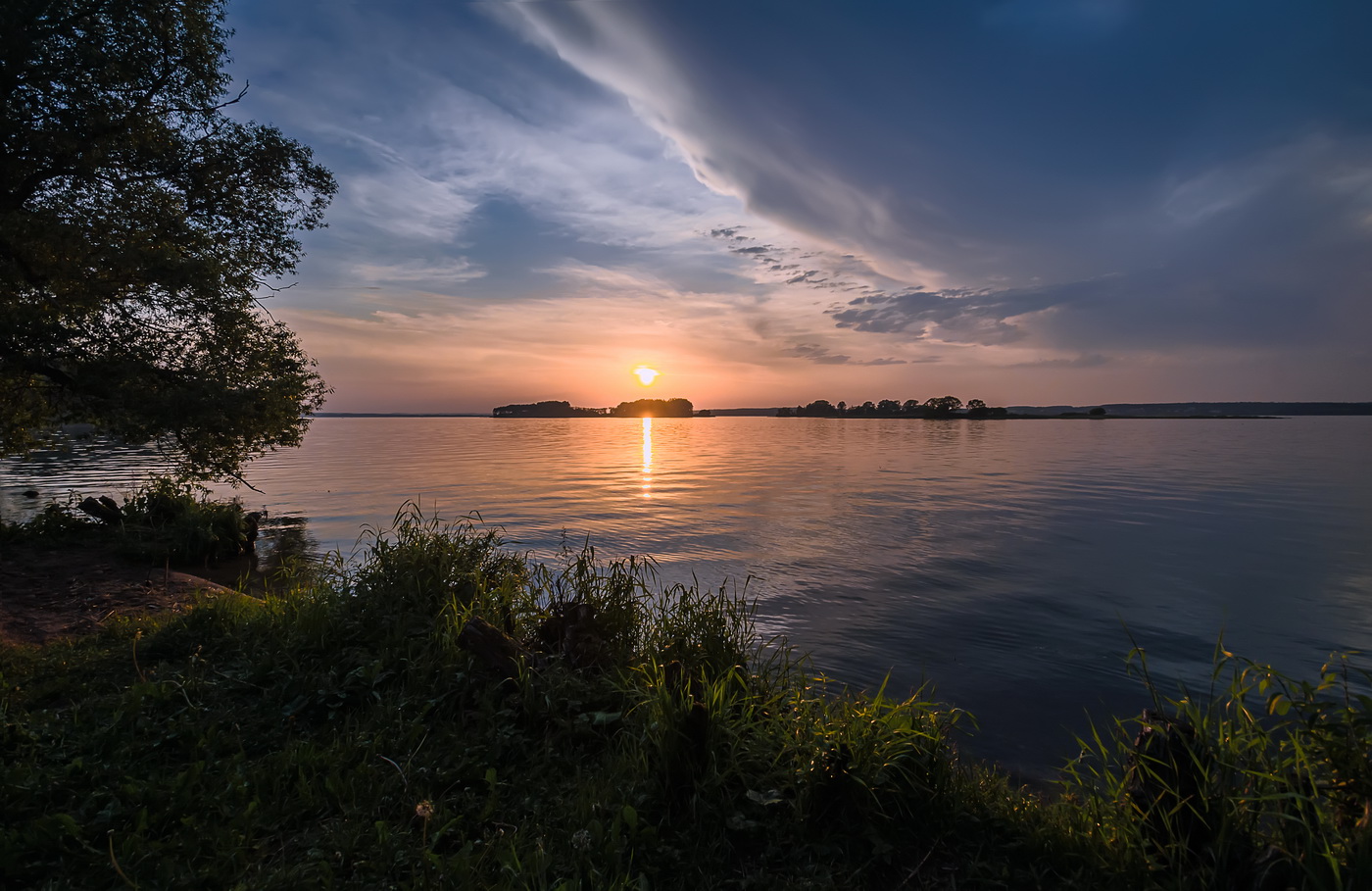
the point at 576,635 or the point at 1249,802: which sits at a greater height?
the point at 1249,802

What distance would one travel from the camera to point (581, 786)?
4684mm

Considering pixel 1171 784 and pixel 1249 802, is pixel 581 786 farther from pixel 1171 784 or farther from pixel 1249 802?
pixel 1249 802

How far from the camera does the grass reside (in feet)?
12.1

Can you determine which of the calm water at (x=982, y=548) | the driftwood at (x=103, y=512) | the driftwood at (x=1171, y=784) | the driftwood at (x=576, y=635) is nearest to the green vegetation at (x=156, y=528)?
the driftwood at (x=103, y=512)

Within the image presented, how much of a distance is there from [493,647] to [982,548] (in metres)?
16.2

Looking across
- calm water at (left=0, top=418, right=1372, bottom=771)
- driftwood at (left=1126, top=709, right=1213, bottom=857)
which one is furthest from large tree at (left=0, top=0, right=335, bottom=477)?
driftwood at (left=1126, top=709, right=1213, bottom=857)

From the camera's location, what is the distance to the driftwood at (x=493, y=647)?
6137mm

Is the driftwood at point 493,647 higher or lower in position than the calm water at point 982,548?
higher

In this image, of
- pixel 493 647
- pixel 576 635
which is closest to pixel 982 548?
pixel 576 635

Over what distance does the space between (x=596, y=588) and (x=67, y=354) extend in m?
12.7

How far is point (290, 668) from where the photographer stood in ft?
20.9

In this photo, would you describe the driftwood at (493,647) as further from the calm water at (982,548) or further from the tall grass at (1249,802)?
the tall grass at (1249,802)

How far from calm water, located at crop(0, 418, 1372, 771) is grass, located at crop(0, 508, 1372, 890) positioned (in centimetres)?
337

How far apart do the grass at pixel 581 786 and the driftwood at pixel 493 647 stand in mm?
81
